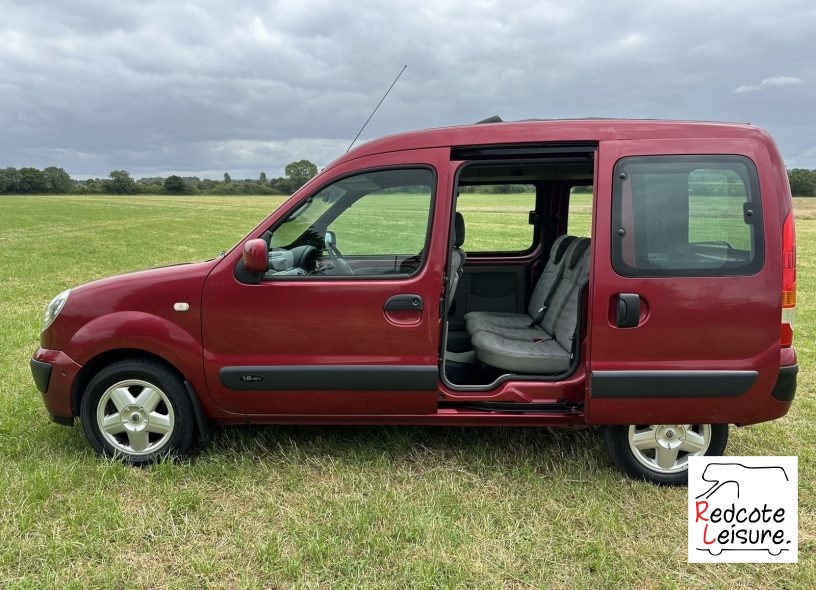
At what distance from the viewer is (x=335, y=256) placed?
3.36m

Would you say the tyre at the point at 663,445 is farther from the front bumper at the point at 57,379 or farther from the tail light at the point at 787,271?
the front bumper at the point at 57,379

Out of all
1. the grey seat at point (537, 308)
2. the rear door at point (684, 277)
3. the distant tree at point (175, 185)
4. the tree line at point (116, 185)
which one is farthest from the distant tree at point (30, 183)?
the rear door at point (684, 277)

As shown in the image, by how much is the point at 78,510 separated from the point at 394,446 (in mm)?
1722

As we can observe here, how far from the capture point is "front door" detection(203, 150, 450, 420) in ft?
10.1

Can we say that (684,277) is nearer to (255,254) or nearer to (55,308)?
(255,254)

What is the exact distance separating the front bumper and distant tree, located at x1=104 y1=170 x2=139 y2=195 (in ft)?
267

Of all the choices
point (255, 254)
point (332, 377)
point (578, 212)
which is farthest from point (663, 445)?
point (255, 254)

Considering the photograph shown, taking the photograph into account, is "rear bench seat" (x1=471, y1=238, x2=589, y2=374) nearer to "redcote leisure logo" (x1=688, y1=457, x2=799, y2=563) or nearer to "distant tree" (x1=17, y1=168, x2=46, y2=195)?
"redcote leisure logo" (x1=688, y1=457, x2=799, y2=563)

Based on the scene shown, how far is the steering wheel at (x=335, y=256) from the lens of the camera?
3219mm

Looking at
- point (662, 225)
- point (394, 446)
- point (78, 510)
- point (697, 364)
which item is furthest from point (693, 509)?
point (78, 510)

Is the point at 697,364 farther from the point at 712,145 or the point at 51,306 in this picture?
the point at 51,306

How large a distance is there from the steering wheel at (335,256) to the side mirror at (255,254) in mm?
396

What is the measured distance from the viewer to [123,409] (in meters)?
3.31

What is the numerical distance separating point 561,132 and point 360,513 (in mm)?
2183
